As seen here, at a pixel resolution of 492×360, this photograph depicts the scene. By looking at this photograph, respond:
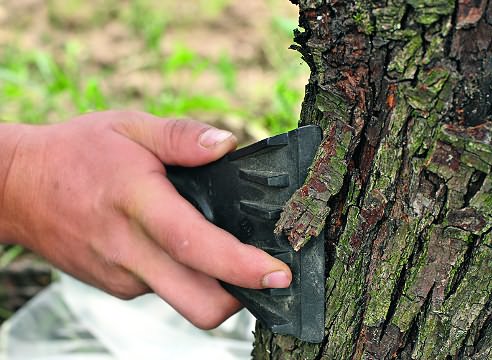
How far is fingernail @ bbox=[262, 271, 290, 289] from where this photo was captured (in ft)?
2.90

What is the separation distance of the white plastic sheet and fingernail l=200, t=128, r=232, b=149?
2.68ft

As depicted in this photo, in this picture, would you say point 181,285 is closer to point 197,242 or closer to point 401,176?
point 197,242

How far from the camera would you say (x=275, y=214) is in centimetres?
88

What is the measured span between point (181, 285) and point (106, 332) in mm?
810

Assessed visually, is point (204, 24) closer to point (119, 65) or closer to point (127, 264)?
point (119, 65)

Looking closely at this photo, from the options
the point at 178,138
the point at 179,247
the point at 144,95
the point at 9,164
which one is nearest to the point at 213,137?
the point at 178,138

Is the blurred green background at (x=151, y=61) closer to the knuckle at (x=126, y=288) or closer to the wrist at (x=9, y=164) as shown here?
the wrist at (x=9, y=164)

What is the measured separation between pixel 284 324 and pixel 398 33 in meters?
0.41

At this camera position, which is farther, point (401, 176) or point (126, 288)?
point (126, 288)

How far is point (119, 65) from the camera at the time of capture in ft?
9.87

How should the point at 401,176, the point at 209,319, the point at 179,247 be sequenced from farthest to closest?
the point at 209,319
the point at 179,247
the point at 401,176

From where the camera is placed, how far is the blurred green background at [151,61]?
8.31 ft

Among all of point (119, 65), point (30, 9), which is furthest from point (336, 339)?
point (30, 9)

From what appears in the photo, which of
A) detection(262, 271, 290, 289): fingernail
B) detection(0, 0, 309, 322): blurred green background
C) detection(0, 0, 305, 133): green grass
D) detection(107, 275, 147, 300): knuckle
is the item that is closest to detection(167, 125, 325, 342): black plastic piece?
detection(262, 271, 290, 289): fingernail
